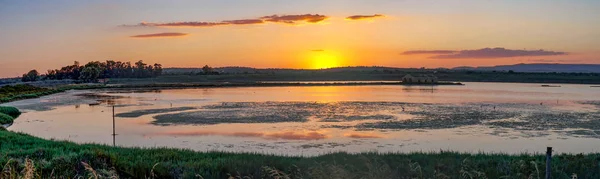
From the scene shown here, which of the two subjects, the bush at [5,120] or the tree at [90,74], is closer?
the bush at [5,120]

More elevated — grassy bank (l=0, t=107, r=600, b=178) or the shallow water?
grassy bank (l=0, t=107, r=600, b=178)

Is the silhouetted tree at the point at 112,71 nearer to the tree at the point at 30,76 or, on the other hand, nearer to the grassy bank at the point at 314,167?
the tree at the point at 30,76

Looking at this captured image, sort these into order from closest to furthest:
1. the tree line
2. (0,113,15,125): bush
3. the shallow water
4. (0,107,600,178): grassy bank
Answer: (0,107,600,178): grassy bank
the shallow water
(0,113,15,125): bush
the tree line

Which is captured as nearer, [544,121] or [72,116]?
[544,121]

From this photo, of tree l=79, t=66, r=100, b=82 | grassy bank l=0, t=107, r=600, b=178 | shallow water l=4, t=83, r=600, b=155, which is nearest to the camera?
grassy bank l=0, t=107, r=600, b=178

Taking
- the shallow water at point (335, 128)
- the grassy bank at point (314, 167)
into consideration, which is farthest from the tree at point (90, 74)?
the grassy bank at point (314, 167)

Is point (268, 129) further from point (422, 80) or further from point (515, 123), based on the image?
point (422, 80)

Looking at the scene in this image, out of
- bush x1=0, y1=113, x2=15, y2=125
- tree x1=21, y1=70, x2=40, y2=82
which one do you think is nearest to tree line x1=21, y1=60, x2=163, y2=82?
tree x1=21, y1=70, x2=40, y2=82

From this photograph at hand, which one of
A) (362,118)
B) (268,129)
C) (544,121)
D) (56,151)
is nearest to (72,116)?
(268,129)

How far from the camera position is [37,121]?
27.7 meters

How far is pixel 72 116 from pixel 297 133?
15.9m

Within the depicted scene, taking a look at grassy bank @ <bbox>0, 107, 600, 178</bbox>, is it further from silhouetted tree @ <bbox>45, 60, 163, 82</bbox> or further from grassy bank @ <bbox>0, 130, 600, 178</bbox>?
silhouetted tree @ <bbox>45, 60, 163, 82</bbox>

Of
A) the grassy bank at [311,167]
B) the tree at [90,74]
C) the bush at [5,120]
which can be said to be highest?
the tree at [90,74]

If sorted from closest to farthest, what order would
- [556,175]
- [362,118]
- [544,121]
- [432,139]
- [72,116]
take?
[556,175], [432,139], [544,121], [362,118], [72,116]
